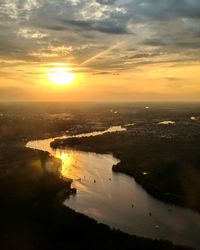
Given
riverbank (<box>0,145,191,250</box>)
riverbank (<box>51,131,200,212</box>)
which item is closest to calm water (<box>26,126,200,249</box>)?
riverbank (<box>51,131,200,212</box>)

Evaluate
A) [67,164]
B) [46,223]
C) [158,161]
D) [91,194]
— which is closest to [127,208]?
[91,194]

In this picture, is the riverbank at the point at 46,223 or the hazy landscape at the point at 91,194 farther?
the hazy landscape at the point at 91,194

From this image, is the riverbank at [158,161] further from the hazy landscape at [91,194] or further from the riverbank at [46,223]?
the riverbank at [46,223]

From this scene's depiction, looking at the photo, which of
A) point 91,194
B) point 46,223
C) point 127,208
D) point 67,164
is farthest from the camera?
point 67,164

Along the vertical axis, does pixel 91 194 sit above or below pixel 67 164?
above

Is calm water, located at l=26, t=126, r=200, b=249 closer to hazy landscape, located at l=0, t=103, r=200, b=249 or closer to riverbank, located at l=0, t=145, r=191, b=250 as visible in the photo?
hazy landscape, located at l=0, t=103, r=200, b=249

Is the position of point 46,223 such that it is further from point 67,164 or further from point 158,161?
point 158,161

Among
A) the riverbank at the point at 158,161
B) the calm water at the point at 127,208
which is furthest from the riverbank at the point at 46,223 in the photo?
the riverbank at the point at 158,161
